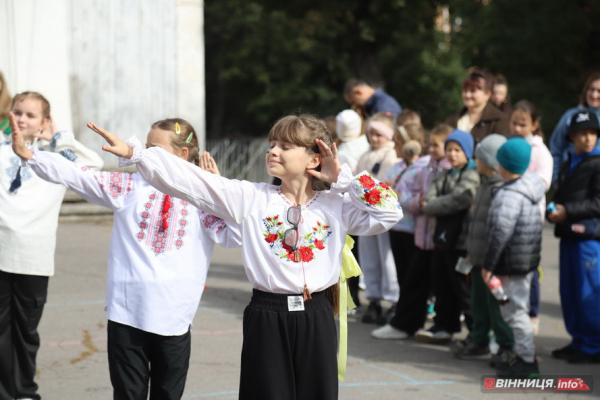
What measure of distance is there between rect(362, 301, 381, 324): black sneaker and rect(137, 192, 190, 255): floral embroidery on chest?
3.92 metres

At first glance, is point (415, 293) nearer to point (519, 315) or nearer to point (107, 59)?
point (519, 315)

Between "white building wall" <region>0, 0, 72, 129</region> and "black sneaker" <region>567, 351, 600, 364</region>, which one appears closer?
"black sneaker" <region>567, 351, 600, 364</region>

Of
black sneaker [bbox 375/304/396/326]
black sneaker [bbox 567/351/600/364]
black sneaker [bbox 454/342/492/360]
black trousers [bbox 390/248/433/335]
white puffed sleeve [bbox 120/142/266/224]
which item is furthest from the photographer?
black sneaker [bbox 375/304/396/326]

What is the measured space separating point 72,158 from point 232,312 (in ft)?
11.3

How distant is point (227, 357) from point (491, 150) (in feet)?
8.45

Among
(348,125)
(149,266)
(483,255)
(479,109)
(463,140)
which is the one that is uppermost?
(479,109)

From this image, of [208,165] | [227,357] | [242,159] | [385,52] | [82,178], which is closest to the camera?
[208,165]

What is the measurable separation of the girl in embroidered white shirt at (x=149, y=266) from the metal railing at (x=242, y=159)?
56.8 ft

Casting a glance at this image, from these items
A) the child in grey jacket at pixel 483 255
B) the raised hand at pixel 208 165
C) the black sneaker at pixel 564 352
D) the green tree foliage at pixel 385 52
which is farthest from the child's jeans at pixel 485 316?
the green tree foliage at pixel 385 52

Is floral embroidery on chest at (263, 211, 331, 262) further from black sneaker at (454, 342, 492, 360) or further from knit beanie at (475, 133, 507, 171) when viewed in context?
black sneaker at (454, 342, 492, 360)

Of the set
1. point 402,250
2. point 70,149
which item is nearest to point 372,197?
point 70,149

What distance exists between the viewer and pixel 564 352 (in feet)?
22.2

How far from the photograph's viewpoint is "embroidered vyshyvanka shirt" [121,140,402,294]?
12.5 feet

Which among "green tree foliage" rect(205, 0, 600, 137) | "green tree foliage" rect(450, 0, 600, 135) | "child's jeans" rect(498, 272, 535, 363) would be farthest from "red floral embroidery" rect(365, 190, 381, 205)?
"green tree foliage" rect(450, 0, 600, 135)
